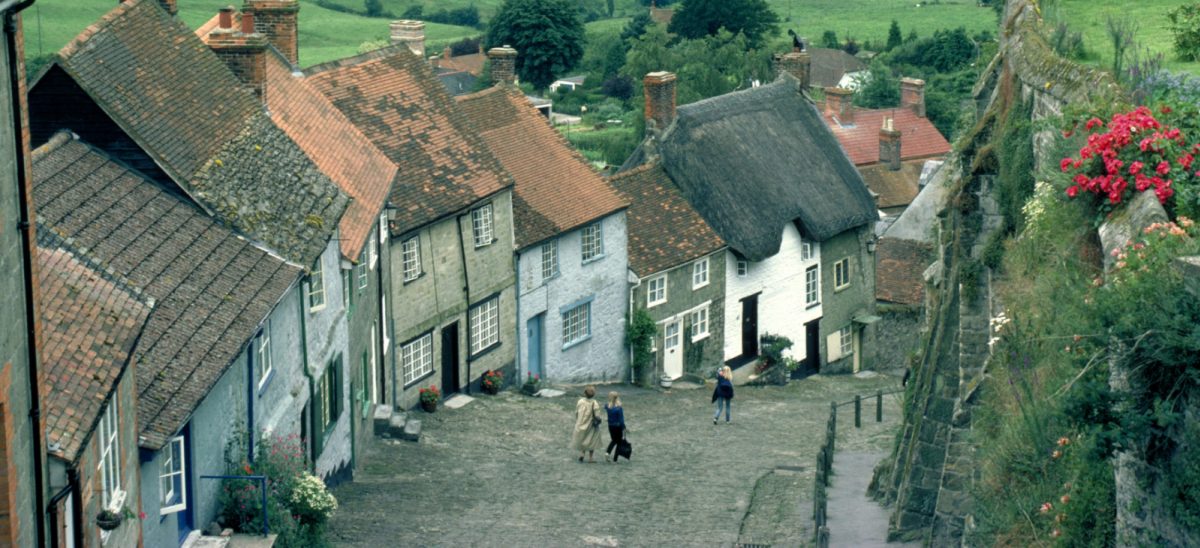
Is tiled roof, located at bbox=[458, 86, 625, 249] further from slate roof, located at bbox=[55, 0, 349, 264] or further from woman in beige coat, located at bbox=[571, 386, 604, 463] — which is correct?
slate roof, located at bbox=[55, 0, 349, 264]

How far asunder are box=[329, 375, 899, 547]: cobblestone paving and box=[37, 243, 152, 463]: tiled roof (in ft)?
21.7

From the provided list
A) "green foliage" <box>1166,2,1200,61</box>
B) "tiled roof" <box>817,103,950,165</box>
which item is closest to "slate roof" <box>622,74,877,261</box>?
"tiled roof" <box>817,103,950,165</box>

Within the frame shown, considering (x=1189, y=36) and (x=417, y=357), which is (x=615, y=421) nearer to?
(x=417, y=357)

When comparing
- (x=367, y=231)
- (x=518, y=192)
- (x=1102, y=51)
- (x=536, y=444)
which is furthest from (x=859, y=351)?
(x=1102, y=51)

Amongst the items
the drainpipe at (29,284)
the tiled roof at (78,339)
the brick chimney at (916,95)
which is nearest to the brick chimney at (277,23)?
the tiled roof at (78,339)

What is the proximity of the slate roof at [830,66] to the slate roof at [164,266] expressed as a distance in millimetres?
78334

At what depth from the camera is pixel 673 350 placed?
34344 mm

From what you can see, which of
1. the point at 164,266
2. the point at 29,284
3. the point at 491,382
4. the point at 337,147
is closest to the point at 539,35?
the point at 491,382

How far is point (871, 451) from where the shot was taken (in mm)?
25031

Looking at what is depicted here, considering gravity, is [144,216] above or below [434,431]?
above

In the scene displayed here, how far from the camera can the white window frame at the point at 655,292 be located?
33375mm

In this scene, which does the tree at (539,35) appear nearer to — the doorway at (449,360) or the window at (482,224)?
the window at (482,224)

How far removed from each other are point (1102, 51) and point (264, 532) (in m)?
10.5

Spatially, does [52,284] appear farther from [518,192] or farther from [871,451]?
[518,192]
